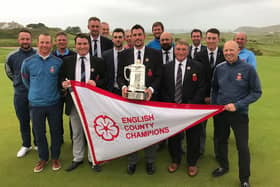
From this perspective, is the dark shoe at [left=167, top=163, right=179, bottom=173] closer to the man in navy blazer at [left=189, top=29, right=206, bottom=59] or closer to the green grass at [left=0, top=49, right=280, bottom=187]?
the green grass at [left=0, top=49, right=280, bottom=187]

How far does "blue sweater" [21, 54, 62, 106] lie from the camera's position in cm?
380

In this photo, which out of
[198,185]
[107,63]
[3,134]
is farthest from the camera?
[3,134]

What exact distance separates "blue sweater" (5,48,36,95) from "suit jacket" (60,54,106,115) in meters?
0.88

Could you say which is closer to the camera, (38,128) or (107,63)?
(38,128)

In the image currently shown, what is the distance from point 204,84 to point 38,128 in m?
2.71

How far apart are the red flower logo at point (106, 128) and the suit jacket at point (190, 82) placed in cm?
96

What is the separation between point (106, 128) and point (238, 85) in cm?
199

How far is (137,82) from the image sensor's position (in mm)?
3547

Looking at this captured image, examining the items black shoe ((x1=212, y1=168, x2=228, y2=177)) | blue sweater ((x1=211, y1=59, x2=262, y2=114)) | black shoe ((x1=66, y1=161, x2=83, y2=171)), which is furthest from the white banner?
black shoe ((x1=212, y1=168, x2=228, y2=177))

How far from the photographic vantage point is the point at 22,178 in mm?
3939

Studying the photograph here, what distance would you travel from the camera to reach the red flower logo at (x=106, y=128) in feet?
12.3

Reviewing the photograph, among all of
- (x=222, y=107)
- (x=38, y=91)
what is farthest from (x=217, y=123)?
(x=38, y=91)

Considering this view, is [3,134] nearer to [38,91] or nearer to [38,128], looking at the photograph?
[38,128]

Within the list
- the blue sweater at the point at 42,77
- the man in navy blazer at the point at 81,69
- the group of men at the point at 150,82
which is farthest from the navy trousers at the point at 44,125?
the man in navy blazer at the point at 81,69
